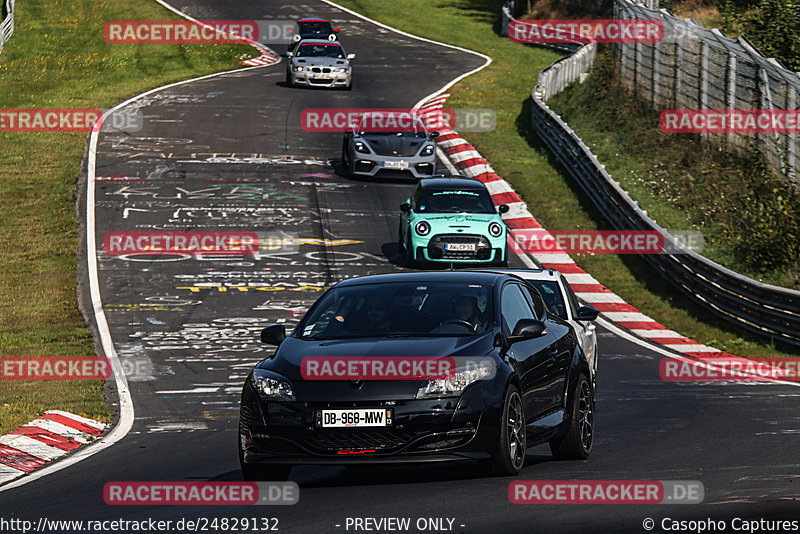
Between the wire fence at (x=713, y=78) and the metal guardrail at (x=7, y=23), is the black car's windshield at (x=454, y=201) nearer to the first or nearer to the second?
the wire fence at (x=713, y=78)

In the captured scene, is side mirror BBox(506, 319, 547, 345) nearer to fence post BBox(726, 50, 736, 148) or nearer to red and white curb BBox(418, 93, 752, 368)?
red and white curb BBox(418, 93, 752, 368)

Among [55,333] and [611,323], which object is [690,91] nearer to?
[611,323]

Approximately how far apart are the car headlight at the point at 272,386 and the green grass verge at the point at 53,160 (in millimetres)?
4985

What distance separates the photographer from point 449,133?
3881 centimetres

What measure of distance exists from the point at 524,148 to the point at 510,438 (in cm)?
2848

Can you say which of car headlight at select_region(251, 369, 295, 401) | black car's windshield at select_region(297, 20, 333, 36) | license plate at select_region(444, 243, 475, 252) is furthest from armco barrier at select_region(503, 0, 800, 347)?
black car's windshield at select_region(297, 20, 333, 36)

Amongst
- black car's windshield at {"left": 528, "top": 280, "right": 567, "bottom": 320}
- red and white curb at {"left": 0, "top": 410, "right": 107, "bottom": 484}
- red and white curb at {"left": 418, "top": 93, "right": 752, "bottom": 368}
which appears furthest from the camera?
red and white curb at {"left": 418, "top": 93, "right": 752, "bottom": 368}

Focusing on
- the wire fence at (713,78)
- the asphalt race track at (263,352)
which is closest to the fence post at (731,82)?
the wire fence at (713,78)

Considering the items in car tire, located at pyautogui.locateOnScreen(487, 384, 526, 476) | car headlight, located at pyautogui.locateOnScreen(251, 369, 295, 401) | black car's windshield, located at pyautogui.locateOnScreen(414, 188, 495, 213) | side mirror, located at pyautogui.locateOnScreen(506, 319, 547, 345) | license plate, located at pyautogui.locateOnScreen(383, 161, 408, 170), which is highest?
side mirror, located at pyautogui.locateOnScreen(506, 319, 547, 345)

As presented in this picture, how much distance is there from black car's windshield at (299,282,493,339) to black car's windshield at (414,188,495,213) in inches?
609

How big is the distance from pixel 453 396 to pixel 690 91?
24331mm

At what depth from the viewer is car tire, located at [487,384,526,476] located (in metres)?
9.20

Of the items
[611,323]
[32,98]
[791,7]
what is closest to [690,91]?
[791,7]

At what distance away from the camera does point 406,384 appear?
357 inches
